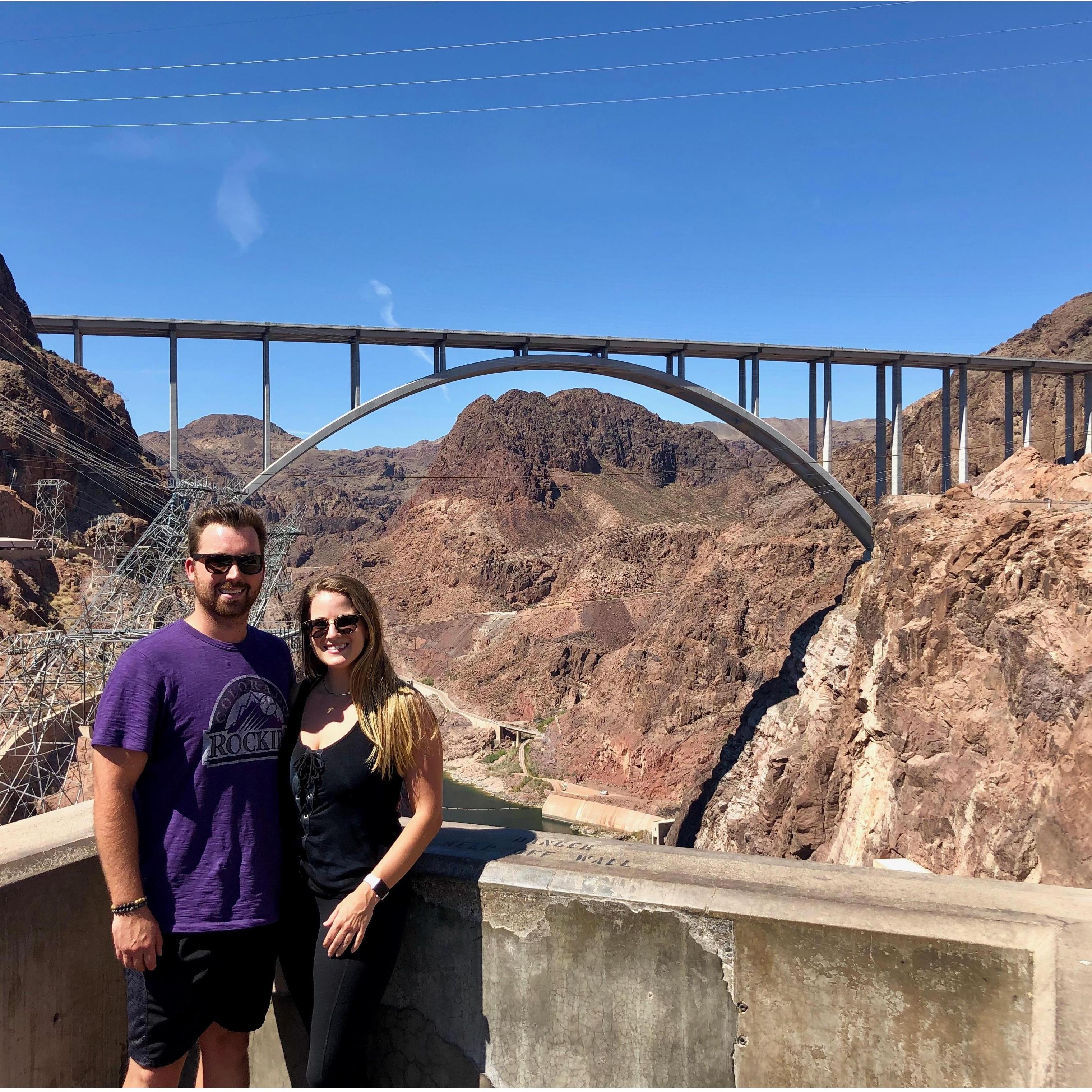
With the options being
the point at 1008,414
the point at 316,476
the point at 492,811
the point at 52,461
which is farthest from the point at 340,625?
the point at 316,476

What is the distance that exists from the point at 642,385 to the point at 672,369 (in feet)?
2.69

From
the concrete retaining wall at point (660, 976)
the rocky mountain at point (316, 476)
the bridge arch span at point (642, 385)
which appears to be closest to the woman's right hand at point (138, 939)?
the concrete retaining wall at point (660, 976)

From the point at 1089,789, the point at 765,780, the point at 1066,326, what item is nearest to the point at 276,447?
the point at 1066,326

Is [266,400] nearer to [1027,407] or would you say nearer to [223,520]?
[223,520]

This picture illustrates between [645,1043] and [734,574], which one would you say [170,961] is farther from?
[734,574]

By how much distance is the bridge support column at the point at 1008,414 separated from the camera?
75.8 feet

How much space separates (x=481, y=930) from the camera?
79.9 inches

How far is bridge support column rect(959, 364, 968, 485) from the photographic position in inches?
806

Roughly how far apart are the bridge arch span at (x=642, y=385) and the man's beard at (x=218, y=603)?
542 inches

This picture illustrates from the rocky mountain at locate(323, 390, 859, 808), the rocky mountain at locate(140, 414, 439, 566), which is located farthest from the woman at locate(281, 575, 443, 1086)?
the rocky mountain at locate(140, 414, 439, 566)

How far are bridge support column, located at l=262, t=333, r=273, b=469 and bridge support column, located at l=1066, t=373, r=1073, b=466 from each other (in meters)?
20.7

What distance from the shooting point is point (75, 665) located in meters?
15.6

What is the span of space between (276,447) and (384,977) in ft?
439

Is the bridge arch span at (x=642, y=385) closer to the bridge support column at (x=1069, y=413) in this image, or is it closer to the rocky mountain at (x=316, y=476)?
the bridge support column at (x=1069, y=413)
